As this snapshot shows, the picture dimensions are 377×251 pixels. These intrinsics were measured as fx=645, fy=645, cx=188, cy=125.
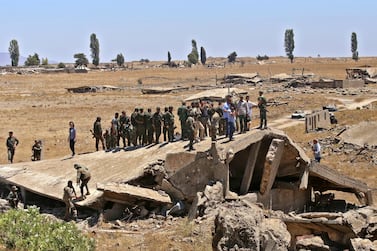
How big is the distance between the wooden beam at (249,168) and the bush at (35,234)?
864cm

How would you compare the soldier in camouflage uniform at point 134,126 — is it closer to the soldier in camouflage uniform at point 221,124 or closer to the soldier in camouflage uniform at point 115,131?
the soldier in camouflage uniform at point 115,131

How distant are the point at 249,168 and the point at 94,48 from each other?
4436 inches

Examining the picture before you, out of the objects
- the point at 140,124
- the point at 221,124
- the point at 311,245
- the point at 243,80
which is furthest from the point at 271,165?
the point at 243,80

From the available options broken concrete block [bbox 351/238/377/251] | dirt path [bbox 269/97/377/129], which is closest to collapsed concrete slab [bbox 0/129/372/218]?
broken concrete block [bbox 351/238/377/251]

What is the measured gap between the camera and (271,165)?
1859 cm

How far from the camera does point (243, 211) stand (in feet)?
43.7

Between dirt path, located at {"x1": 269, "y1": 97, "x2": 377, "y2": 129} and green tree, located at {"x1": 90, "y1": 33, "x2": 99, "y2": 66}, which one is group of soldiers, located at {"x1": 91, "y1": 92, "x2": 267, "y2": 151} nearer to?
dirt path, located at {"x1": 269, "y1": 97, "x2": 377, "y2": 129}

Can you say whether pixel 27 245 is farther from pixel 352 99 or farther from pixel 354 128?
pixel 352 99

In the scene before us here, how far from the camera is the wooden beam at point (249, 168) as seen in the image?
19312 mm

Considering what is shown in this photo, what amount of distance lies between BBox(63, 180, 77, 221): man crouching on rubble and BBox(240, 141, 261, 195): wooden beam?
16.3 ft

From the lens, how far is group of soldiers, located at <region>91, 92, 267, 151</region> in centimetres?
2009

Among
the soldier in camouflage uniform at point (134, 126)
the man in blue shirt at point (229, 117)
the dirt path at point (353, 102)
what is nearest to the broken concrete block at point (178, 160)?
the man in blue shirt at point (229, 117)

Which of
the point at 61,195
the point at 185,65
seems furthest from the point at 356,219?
the point at 185,65

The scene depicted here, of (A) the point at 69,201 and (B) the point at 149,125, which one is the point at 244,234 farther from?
(B) the point at 149,125
